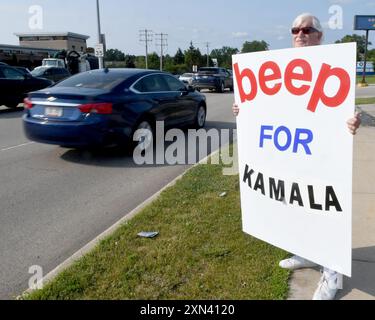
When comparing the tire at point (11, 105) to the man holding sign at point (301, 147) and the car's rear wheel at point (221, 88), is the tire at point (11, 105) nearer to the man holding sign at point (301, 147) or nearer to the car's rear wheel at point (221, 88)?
the car's rear wheel at point (221, 88)

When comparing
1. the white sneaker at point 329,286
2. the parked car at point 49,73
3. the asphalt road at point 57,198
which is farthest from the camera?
the parked car at point 49,73

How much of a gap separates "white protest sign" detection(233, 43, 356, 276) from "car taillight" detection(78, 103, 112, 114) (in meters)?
3.93

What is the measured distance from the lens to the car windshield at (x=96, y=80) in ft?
24.1

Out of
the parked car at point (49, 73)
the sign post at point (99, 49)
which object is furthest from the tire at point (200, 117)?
the sign post at point (99, 49)

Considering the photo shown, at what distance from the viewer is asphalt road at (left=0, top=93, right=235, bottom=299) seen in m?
3.77

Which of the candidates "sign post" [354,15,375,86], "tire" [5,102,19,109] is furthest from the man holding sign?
"sign post" [354,15,375,86]

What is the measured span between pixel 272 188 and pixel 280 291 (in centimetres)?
73

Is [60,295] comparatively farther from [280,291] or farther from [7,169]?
[7,169]

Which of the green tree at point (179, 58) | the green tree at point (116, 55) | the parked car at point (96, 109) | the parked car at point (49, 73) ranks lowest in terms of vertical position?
the parked car at point (96, 109)

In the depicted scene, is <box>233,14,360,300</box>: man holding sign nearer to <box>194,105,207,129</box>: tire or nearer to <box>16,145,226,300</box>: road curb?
<box>16,145,226,300</box>: road curb

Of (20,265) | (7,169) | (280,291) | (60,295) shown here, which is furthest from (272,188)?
(7,169)

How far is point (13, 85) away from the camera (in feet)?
48.9

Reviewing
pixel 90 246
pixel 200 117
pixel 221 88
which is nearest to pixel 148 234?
pixel 90 246

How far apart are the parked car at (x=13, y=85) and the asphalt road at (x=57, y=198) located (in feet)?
22.5
